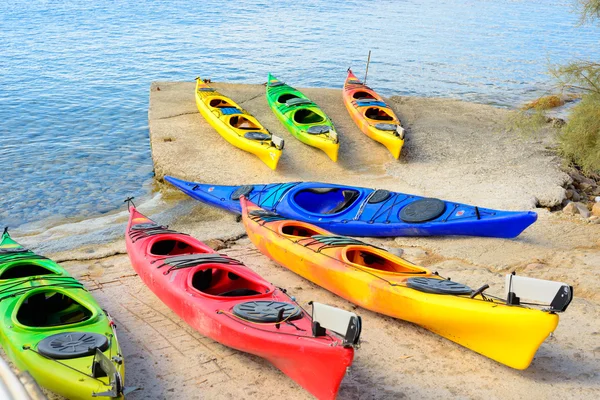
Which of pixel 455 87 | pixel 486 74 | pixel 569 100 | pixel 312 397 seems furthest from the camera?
pixel 486 74

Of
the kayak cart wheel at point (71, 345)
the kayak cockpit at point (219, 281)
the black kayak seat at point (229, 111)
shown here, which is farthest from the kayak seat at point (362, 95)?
the kayak cart wheel at point (71, 345)

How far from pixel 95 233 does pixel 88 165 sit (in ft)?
11.4

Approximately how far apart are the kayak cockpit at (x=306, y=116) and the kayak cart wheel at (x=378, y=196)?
399cm

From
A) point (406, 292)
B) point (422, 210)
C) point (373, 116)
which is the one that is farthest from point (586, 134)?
point (406, 292)

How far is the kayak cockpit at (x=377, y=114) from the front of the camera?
483 inches

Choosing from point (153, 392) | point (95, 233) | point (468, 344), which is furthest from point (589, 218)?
point (95, 233)

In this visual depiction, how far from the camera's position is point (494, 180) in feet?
32.9

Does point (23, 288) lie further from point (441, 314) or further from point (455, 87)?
point (455, 87)

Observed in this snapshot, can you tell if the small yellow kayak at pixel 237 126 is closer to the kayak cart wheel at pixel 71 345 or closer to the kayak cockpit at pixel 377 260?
the kayak cockpit at pixel 377 260

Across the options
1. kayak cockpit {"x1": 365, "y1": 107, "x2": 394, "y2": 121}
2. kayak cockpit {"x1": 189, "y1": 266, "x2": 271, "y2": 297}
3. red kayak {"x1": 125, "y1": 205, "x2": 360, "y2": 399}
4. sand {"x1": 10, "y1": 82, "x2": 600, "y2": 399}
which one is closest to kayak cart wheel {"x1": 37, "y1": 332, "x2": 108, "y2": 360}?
sand {"x1": 10, "y1": 82, "x2": 600, "y2": 399}

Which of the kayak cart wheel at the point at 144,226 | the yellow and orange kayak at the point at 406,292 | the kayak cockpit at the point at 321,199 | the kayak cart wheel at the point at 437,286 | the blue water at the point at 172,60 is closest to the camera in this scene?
the yellow and orange kayak at the point at 406,292

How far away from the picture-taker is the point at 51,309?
5879 mm

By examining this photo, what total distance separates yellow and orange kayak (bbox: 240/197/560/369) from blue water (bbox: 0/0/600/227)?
438 cm

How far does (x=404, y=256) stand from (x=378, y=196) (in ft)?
3.90
